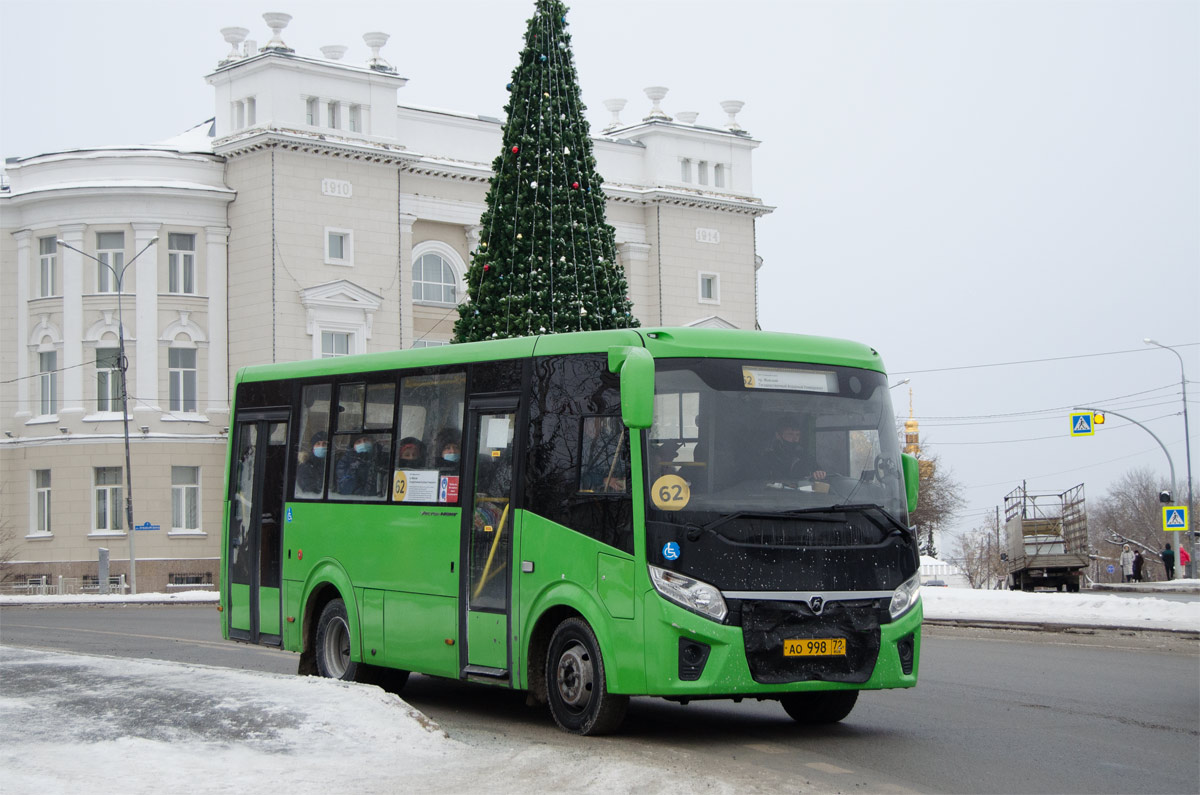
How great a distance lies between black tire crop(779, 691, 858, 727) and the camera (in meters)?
12.7

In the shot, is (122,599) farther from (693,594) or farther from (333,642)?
(693,594)

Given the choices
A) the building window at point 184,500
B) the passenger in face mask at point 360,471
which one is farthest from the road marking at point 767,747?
the building window at point 184,500

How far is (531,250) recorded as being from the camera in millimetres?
36500

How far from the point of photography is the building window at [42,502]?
190 feet

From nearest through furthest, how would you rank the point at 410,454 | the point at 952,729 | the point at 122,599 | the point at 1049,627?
the point at 952,729 < the point at 410,454 < the point at 1049,627 < the point at 122,599

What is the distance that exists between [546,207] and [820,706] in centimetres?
2520

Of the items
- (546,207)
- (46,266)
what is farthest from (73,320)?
(546,207)

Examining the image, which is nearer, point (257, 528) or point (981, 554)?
point (257, 528)

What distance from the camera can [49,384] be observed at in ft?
192

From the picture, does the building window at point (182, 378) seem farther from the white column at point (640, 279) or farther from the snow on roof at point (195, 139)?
the white column at point (640, 279)

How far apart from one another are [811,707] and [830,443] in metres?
2.23

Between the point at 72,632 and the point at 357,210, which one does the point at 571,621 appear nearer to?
the point at 72,632

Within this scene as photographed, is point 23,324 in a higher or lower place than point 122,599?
higher

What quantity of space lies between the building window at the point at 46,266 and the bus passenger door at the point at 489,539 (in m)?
48.9
